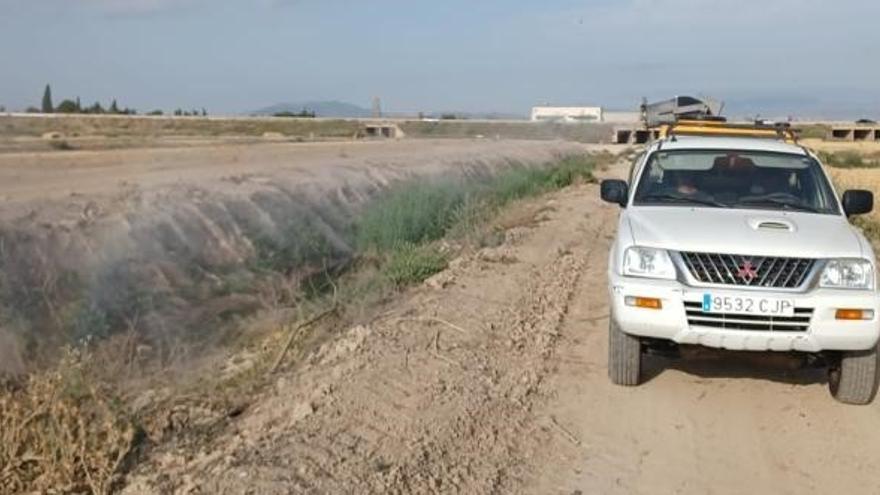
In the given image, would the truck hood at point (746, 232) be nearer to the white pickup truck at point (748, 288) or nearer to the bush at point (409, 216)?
the white pickup truck at point (748, 288)

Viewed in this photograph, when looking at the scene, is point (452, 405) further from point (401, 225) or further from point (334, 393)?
point (401, 225)

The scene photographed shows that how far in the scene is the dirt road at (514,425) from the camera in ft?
19.9

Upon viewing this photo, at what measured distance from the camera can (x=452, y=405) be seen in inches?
294

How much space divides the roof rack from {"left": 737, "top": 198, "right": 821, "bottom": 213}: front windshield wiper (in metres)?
1.36

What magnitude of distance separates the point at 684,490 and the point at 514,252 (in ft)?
32.1

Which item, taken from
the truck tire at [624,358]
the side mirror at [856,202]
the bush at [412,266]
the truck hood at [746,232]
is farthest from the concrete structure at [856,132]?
the truck tire at [624,358]

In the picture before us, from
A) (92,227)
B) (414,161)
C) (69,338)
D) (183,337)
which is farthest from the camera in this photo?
(414,161)

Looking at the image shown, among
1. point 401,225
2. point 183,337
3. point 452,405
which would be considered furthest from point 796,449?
point 401,225

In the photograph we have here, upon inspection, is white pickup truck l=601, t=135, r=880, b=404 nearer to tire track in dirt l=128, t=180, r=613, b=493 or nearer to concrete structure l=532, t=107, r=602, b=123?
tire track in dirt l=128, t=180, r=613, b=493

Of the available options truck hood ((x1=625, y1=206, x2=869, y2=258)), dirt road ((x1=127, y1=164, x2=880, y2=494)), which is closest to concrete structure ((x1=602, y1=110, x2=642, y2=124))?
dirt road ((x1=127, y1=164, x2=880, y2=494))

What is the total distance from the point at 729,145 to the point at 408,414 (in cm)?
407

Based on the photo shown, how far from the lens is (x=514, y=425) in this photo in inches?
282

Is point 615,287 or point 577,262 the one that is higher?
point 615,287

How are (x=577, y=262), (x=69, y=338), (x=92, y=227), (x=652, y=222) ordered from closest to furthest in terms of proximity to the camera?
(x=652, y=222) → (x=69, y=338) → (x=92, y=227) → (x=577, y=262)
